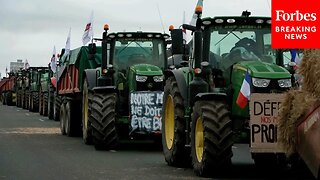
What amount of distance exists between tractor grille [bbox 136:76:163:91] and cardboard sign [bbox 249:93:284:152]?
5.85 m

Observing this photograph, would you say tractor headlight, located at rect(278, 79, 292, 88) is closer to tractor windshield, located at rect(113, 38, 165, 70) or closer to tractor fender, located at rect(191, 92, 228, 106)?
tractor fender, located at rect(191, 92, 228, 106)

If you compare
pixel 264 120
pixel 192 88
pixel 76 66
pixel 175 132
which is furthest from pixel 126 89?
pixel 264 120

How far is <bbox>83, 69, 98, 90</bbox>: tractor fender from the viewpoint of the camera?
662 inches

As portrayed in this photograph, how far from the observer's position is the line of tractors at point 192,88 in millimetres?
10086

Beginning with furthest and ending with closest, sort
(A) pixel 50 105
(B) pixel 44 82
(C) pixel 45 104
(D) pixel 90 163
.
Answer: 1. (B) pixel 44 82
2. (C) pixel 45 104
3. (A) pixel 50 105
4. (D) pixel 90 163

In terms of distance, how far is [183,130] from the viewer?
11695mm

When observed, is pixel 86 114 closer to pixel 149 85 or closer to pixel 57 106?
pixel 149 85

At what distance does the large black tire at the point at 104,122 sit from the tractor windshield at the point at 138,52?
1.58 meters

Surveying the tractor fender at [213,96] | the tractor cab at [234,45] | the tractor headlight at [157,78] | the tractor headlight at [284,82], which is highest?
the tractor cab at [234,45]

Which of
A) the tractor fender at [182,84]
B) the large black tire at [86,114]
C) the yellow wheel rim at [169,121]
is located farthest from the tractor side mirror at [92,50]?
the tractor fender at [182,84]

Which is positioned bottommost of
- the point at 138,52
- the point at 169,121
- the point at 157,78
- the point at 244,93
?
the point at 169,121

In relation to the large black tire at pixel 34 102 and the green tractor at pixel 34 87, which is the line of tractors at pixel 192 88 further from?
the large black tire at pixel 34 102

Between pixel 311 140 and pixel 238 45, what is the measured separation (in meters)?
4.70

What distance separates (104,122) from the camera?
48.5 ft
